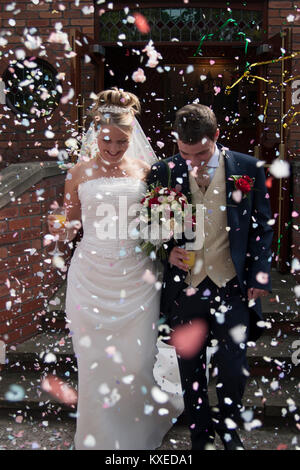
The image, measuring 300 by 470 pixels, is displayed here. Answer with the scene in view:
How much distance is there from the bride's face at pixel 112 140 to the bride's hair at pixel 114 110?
32 millimetres

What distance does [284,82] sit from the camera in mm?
5285

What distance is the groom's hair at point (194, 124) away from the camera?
2533 millimetres

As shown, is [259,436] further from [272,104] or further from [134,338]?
[272,104]

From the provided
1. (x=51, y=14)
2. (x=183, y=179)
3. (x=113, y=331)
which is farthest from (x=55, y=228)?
(x=51, y=14)

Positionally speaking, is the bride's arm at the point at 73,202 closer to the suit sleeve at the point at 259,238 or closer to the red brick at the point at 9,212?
the red brick at the point at 9,212

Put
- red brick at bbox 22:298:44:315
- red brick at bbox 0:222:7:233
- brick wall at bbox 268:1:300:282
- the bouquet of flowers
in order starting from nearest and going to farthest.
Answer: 1. the bouquet of flowers
2. red brick at bbox 0:222:7:233
3. red brick at bbox 22:298:44:315
4. brick wall at bbox 268:1:300:282

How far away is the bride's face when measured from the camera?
294 centimetres

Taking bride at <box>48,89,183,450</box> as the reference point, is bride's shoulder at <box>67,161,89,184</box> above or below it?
above

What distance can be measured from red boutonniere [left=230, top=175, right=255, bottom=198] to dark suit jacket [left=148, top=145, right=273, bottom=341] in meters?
0.04

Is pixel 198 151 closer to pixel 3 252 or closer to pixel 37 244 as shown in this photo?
pixel 3 252

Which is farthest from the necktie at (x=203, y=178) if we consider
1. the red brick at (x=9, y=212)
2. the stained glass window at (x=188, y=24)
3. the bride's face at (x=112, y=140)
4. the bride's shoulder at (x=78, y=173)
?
the stained glass window at (x=188, y=24)

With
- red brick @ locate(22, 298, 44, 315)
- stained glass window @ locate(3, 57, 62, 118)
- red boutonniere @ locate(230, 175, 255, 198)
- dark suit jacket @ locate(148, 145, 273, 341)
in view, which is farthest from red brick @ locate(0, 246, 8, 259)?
stained glass window @ locate(3, 57, 62, 118)

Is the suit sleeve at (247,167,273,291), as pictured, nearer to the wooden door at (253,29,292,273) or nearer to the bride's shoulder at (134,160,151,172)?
the bride's shoulder at (134,160,151,172)
